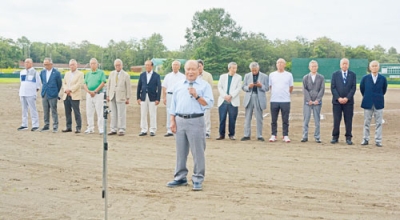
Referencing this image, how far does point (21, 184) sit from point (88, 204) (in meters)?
1.74

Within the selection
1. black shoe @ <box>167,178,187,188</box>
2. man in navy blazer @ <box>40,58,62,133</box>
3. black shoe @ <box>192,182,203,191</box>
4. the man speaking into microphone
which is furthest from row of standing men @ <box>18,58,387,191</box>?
black shoe @ <box>192,182,203,191</box>

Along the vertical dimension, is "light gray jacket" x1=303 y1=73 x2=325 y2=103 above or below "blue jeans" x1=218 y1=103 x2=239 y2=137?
above

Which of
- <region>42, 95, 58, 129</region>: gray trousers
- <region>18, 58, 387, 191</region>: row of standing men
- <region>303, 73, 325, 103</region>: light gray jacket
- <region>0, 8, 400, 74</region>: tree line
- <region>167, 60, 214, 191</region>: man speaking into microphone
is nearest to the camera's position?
<region>167, 60, 214, 191</region>: man speaking into microphone

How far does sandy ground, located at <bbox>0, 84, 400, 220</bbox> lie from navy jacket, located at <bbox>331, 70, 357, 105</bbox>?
1.16 metres

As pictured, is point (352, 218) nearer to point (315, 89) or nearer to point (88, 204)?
point (88, 204)

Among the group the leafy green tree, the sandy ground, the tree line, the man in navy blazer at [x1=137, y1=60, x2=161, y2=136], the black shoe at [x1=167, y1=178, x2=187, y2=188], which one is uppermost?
the leafy green tree

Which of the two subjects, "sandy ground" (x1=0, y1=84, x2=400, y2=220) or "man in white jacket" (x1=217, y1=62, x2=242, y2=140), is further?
"man in white jacket" (x1=217, y1=62, x2=242, y2=140)

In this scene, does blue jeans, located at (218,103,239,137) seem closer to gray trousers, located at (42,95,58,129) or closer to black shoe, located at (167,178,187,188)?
gray trousers, located at (42,95,58,129)

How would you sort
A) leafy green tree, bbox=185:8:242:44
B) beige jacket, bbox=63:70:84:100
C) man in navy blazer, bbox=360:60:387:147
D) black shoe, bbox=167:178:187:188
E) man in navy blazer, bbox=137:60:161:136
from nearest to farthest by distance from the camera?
black shoe, bbox=167:178:187:188 < man in navy blazer, bbox=360:60:387:147 < man in navy blazer, bbox=137:60:161:136 < beige jacket, bbox=63:70:84:100 < leafy green tree, bbox=185:8:242:44

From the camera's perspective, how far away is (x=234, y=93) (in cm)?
1318

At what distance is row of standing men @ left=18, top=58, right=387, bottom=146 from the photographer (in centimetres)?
1259

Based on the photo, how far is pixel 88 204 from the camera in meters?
6.90

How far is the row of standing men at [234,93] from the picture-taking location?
41.3 feet

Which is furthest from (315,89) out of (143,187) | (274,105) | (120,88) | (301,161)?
(143,187)
